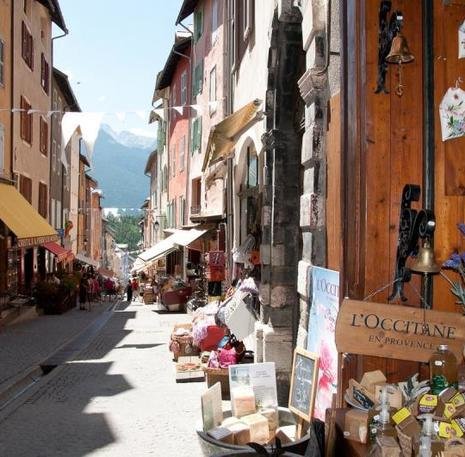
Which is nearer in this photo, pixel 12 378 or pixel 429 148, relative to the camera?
pixel 429 148

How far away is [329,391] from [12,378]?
20.4 feet

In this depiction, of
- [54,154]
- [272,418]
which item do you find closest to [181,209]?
[54,154]

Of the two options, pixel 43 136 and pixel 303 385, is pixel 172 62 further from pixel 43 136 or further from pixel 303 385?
pixel 303 385

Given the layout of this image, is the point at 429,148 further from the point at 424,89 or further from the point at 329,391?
the point at 329,391

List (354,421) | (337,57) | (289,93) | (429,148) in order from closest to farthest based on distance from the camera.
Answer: (354,421) < (429,148) < (337,57) < (289,93)

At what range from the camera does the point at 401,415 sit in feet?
10.1

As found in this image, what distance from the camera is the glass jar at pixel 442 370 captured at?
126 inches

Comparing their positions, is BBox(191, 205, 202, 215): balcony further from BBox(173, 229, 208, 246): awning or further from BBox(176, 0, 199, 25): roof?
BBox(176, 0, 199, 25): roof

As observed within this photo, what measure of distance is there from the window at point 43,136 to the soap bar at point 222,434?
20.6 m

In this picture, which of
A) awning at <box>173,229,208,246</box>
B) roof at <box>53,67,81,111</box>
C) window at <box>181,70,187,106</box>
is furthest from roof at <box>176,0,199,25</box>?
awning at <box>173,229,208,246</box>

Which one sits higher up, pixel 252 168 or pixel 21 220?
pixel 252 168

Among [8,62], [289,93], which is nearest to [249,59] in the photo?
[289,93]

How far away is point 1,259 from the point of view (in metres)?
17.8

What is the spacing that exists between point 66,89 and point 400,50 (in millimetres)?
29230
